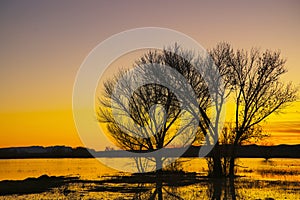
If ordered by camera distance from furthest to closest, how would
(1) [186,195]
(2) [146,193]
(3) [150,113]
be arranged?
(3) [150,113] → (2) [146,193] → (1) [186,195]

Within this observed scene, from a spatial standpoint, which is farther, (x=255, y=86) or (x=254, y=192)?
(x=255, y=86)

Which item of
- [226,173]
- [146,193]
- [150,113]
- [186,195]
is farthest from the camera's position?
[150,113]

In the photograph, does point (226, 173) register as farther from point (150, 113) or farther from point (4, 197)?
point (4, 197)

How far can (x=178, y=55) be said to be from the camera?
131 feet

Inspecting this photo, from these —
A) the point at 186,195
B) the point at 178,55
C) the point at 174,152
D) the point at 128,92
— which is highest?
the point at 178,55

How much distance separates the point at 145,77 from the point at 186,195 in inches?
710

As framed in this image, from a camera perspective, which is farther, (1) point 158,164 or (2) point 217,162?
(1) point 158,164

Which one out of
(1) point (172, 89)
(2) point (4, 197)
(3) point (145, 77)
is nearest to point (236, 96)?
(1) point (172, 89)

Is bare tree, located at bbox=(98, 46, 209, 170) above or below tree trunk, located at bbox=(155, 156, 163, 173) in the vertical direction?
above

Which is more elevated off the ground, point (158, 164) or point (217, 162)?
point (158, 164)

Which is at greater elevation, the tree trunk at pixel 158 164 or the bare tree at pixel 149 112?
the bare tree at pixel 149 112

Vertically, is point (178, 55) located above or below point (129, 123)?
above

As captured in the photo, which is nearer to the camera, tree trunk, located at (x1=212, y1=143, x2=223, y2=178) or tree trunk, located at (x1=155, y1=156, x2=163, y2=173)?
tree trunk, located at (x1=212, y1=143, x2=223, y2=178)

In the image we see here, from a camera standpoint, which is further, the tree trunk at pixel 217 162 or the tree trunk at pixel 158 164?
the tree trunk at pixel 158 164
